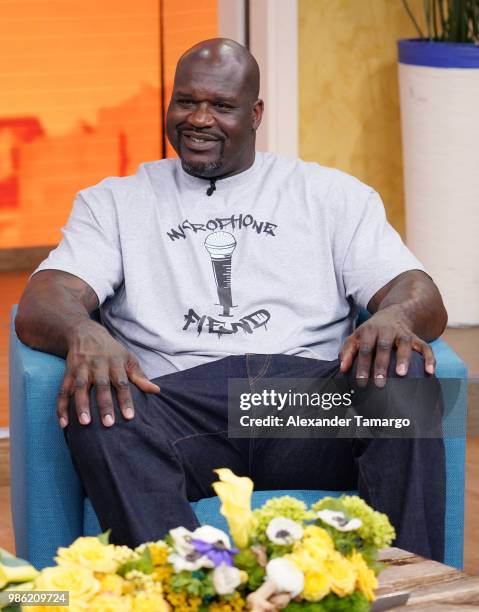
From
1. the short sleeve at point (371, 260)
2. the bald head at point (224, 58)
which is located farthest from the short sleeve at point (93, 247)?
the short sleeve at point (371, 260)

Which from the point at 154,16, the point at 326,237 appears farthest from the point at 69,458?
the point at 154,16

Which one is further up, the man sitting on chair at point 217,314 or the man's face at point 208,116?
the man's face at point 208,116

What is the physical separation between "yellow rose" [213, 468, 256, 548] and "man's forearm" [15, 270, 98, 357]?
97 centimetres

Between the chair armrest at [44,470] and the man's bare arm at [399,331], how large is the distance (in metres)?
0.57

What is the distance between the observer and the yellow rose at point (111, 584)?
151 centimetres

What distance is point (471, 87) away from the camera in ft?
13.2

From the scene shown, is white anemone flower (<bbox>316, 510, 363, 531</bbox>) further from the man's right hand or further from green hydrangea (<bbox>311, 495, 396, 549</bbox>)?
the man's right hand

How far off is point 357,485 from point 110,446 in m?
0.51

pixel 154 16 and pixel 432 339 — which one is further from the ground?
pixel 154 16

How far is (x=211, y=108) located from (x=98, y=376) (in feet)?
2.41

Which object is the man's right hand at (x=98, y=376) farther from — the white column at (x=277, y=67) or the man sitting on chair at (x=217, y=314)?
the white column at (x=277, y=67)

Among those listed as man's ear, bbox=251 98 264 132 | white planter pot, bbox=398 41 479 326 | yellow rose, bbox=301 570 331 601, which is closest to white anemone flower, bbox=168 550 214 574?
yellow rose, bbox=301 570 331 601

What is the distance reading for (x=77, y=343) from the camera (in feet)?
7.99

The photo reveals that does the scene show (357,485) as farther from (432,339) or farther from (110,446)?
(110,446)
